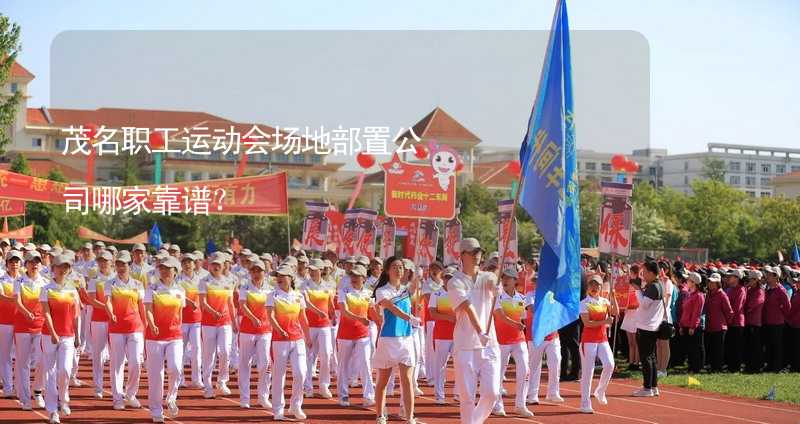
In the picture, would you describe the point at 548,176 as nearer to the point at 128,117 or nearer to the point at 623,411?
the point at 623,411

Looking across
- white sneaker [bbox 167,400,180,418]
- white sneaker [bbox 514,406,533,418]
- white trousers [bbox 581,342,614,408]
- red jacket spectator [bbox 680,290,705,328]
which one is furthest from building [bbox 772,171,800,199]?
white sneaker [bbox 167,400,180,418]

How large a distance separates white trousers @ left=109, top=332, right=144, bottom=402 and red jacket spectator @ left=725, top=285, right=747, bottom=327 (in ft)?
36.9

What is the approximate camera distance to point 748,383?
61.2 feet

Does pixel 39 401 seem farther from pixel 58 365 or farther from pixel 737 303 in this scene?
→ pixel 737 303

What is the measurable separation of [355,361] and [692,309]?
7.57 m

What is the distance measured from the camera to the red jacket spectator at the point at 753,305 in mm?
20547

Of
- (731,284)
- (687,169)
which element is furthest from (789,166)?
(731,284)

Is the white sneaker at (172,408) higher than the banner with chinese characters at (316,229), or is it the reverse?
the banner with chinese characters at (316,229)

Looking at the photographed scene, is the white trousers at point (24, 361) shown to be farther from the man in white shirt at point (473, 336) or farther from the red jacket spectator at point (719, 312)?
the red jacket spectator at point (719, 312)

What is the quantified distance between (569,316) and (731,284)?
1214 centimetres

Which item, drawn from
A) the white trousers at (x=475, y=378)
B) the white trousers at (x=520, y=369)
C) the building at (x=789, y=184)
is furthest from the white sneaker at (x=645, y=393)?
the building at (x=789, y=184)

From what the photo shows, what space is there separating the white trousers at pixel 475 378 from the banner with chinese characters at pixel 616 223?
896 cm

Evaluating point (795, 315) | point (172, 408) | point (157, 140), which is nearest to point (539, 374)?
point (172, 408)

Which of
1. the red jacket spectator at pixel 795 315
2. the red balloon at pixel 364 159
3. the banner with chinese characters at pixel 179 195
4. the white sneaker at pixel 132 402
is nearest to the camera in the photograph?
the white sneaker at pixel 132 402
